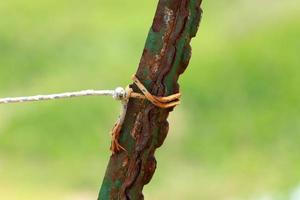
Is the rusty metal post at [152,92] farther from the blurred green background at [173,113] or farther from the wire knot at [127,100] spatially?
the blurred green background at [173,113]

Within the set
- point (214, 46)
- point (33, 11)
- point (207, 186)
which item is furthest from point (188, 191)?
point (33, 11)

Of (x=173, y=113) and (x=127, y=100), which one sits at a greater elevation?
(x=173, y=113)

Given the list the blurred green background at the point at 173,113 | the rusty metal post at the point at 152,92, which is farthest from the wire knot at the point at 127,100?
the blurred green background at the point at 173,113

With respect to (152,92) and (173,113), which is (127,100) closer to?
(152,92)

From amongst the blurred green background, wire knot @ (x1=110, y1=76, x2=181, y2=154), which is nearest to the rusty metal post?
wire knot @ (x1=110, y1=76, x2=181, y2=154)

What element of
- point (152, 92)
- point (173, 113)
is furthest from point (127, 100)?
point (173, 113)

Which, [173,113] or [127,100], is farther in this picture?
[173,113]

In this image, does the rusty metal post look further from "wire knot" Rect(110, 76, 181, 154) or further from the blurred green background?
the blurred green background
